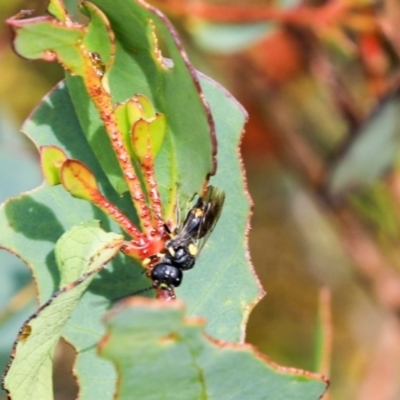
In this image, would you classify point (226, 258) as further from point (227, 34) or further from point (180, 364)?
point (227, 34)

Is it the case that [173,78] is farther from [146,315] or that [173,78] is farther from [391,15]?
Result: [391,15]

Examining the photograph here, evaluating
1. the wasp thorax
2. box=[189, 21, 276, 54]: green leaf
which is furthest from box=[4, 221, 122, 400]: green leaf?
box=[189, 21, 276, 54]: green leaf

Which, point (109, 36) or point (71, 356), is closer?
point (109, 36)

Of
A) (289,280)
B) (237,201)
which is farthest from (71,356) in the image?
(237,201)

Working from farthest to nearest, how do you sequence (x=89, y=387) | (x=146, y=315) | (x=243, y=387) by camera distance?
(x=89, y=387), (x=243, y=387), (x=146, y=315)

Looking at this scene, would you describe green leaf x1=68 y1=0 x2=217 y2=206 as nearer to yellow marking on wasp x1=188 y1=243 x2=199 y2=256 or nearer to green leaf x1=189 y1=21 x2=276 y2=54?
yellow marking on wasp x1=188 y1=243 x2=199 y2=256

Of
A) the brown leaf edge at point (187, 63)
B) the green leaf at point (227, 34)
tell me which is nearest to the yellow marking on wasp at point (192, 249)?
the brown leaf edge at point (187, 63)
